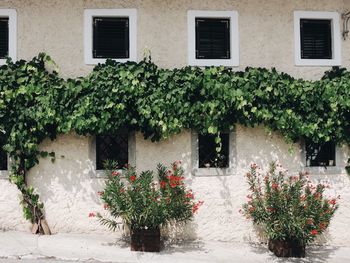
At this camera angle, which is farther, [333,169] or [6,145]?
[333,169]

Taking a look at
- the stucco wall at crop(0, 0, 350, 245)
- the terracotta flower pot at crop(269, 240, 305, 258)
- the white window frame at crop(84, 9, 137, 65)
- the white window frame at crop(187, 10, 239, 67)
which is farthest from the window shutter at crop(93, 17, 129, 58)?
the terracotta flower pot at crop(269, 240, 305, 258)

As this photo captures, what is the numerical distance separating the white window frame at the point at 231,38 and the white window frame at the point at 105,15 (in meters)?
1.09

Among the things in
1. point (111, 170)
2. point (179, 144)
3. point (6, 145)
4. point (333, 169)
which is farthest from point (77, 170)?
point (333, 169)

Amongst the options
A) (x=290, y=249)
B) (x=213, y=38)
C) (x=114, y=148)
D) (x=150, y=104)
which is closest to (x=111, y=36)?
(x=150, y=104)

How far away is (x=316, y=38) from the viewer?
9000 mm

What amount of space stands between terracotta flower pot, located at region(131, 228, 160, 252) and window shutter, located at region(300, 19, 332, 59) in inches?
189

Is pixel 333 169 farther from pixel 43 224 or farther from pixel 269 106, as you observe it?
pixel 43 224

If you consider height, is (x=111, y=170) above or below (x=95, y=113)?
below

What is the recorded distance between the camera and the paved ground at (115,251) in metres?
7.06

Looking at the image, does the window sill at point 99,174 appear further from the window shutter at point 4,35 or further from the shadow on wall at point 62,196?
the window shutter at point 4,35

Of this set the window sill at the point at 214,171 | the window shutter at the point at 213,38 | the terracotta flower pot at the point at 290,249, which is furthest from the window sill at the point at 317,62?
the terracotta flower pot at the point at 290,249

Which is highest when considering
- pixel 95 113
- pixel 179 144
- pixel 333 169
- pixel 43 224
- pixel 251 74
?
pixel 251 74

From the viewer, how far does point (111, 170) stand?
7.93 metres

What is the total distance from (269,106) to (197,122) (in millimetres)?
1418
